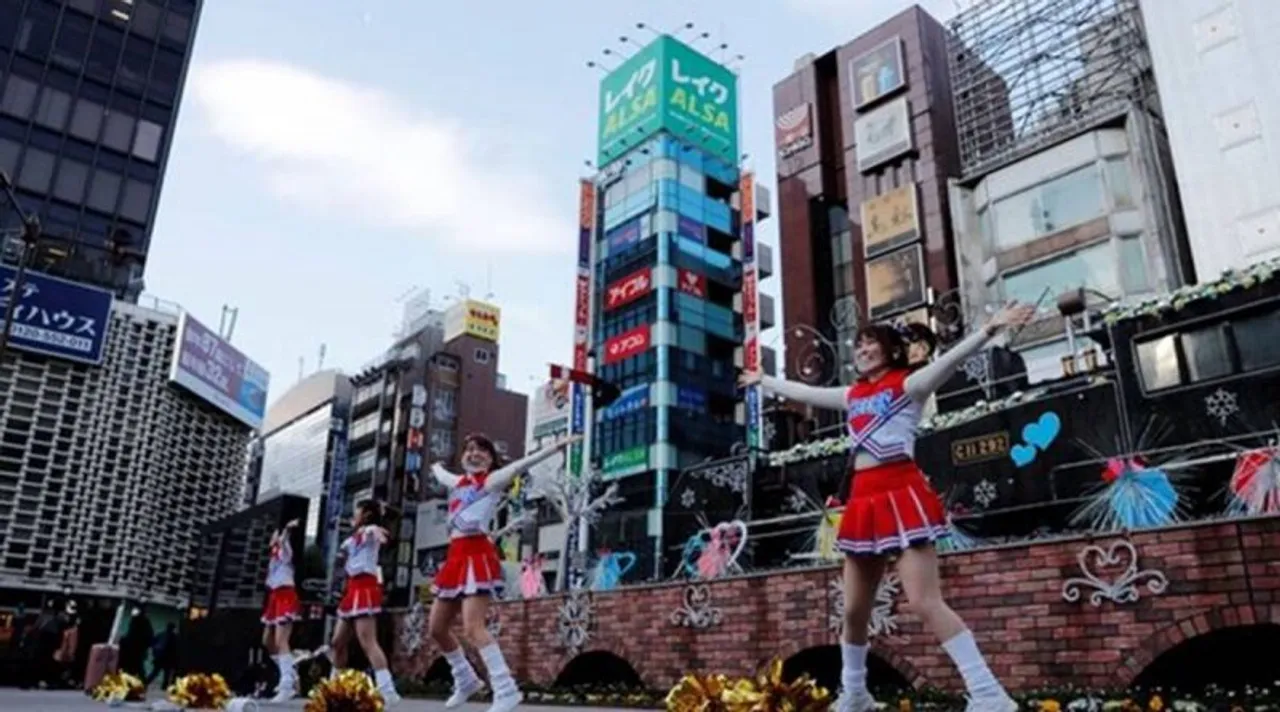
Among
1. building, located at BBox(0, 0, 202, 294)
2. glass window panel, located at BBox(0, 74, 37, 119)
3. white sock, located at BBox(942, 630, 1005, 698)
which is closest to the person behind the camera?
white sock, located at BBox(942, 630, 1005, 698)

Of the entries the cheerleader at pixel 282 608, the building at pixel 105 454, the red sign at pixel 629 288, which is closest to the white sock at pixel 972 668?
the cheerleader at pixel 282 608

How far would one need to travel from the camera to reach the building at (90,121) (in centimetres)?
3788

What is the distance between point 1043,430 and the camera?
589 inches

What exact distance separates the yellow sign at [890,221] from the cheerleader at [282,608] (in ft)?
78.5

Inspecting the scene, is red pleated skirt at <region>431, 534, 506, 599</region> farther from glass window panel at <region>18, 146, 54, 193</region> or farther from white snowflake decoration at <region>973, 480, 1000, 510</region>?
glass window panel at <region>18, 146, 54, 193</region>

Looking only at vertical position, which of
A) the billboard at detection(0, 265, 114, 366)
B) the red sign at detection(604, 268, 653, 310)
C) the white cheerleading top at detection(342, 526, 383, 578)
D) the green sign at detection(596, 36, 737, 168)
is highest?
the green sign at detection(596, 36, 737, 168)

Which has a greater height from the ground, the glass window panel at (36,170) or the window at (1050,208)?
the glass window panel at (36,170)

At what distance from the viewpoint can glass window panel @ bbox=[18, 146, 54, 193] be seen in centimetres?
3769

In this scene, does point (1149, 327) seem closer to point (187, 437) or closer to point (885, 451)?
point (885, 451)

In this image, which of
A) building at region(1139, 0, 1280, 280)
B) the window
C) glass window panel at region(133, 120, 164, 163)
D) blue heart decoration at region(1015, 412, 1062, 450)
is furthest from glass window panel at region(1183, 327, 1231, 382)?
glass window panel at region(133, 120, 164, 163)

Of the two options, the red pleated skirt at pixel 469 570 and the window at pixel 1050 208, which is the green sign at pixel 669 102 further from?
the red pleated skirt at pixel 469 570

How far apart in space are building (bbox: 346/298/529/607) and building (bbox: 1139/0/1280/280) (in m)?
40.7

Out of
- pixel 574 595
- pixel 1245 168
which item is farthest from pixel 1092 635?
pixel 1245 168

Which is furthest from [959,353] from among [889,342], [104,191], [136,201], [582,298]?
[136,201]
